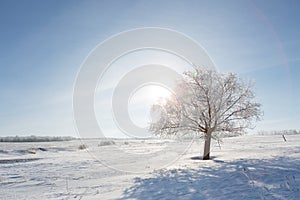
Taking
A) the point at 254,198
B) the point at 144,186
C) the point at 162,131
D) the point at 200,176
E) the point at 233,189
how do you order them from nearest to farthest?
the point at 254,198, the point at 233,189, the point at 144,186, the point at 200,176, the point at 162,131

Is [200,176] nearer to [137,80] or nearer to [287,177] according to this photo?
[287,177]

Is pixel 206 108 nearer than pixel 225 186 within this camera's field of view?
No

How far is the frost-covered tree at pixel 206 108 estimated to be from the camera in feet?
74.3

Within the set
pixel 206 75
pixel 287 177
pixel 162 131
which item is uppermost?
pixel 206 75

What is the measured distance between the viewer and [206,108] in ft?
75.2

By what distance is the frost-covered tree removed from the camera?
2266 cm

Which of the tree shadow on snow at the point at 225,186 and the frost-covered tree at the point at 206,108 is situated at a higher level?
the frost-covered tree at the point at 206,108

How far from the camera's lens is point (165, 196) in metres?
10.3

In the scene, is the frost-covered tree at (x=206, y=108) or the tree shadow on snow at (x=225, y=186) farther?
the frost-covered tree at (x=206, y=108)

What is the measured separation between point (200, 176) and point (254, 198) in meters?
5.44

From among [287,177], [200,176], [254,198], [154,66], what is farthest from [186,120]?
[254,198]

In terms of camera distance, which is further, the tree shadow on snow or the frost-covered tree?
the frost-covered tree

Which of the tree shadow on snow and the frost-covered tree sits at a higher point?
the frost-covered tree

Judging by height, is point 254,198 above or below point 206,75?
below
